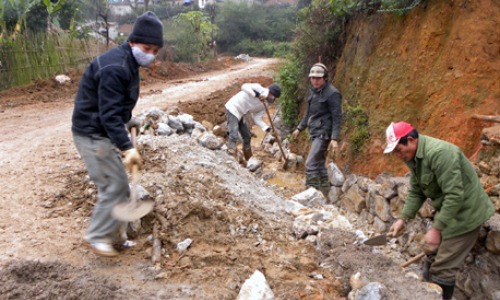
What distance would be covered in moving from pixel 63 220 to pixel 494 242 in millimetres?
4026

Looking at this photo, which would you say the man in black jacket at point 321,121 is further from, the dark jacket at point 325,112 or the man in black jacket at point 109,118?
the man in black jacket at point 109,118

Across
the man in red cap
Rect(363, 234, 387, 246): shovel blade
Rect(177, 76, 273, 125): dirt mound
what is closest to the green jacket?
the man in red cap

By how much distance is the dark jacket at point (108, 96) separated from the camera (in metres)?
2.38

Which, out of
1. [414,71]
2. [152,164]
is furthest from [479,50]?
[152,164]

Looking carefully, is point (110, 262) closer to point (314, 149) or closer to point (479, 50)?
point (314, 149)

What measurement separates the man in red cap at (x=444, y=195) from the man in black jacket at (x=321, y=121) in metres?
2.03

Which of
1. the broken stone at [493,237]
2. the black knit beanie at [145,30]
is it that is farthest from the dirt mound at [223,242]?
the black knit beanie at [145,30]

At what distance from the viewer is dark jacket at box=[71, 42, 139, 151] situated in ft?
7.79

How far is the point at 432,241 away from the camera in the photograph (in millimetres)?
3082

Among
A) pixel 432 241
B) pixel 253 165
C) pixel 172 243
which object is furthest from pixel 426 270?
pixel 253 165

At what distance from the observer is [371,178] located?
5.18 meters

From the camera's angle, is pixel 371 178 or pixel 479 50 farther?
pixel 371 178

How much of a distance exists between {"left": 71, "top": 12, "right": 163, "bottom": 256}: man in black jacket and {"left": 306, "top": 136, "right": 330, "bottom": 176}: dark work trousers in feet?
10.6

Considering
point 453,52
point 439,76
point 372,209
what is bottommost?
point 372,209
